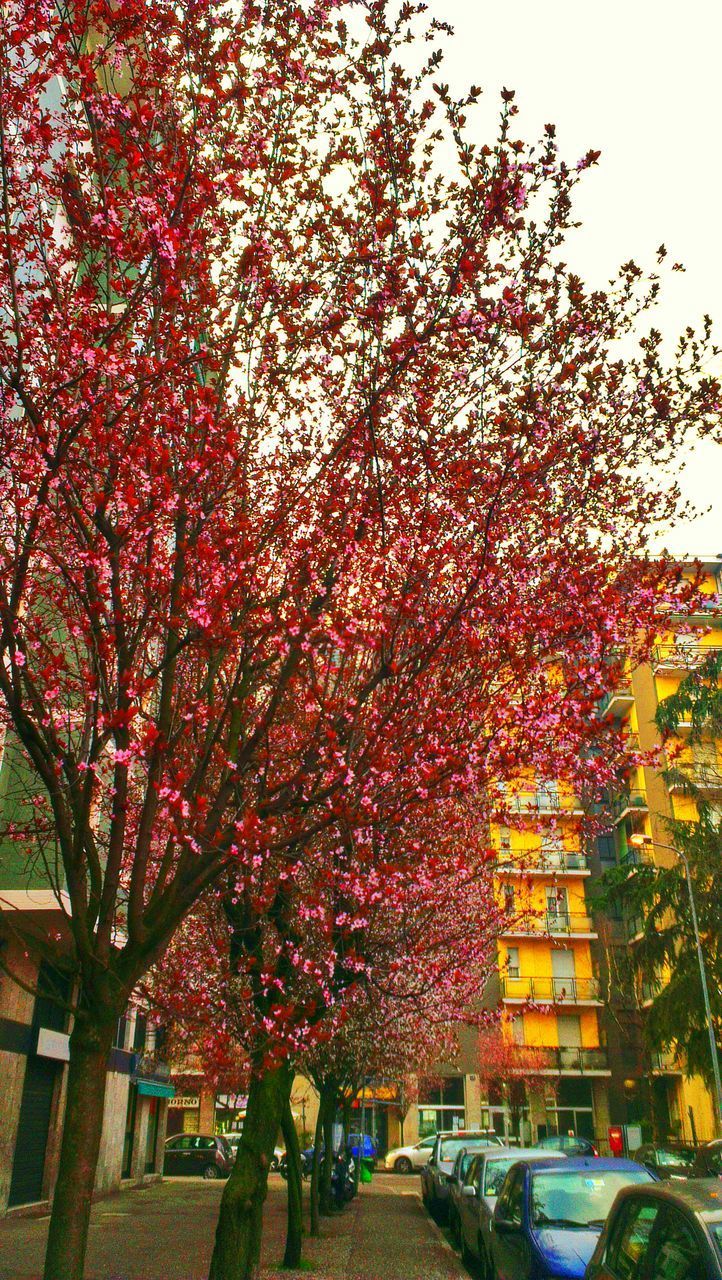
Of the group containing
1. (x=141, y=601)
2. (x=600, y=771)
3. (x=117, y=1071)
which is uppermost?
(x=141, y=601)

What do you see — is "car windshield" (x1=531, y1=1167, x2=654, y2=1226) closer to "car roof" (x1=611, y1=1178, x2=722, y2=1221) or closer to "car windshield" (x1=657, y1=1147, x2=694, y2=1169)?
"car roof" (x1=611, y1=1178, x2=722, y2=1221)

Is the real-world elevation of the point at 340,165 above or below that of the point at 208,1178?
above

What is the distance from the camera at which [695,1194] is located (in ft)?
18.0

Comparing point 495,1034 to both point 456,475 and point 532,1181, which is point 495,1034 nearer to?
point 532,1181

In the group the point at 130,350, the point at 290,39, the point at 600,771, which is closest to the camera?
the point at 130,350

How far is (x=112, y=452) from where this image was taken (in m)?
7.26

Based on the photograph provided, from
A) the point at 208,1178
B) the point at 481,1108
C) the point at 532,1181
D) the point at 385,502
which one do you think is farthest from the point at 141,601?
the point at 481,1108

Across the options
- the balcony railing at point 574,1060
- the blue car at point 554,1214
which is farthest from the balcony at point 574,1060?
the blue car at point 554,1214

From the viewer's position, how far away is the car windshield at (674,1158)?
80.8 feet

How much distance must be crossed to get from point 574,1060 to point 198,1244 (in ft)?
112

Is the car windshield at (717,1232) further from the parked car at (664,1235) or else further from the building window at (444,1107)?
the building window at (444,1107)

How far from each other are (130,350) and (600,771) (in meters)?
5.50

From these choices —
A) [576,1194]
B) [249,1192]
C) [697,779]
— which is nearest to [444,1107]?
[697,779]

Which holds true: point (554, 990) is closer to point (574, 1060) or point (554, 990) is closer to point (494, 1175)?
point (574, 1060)
